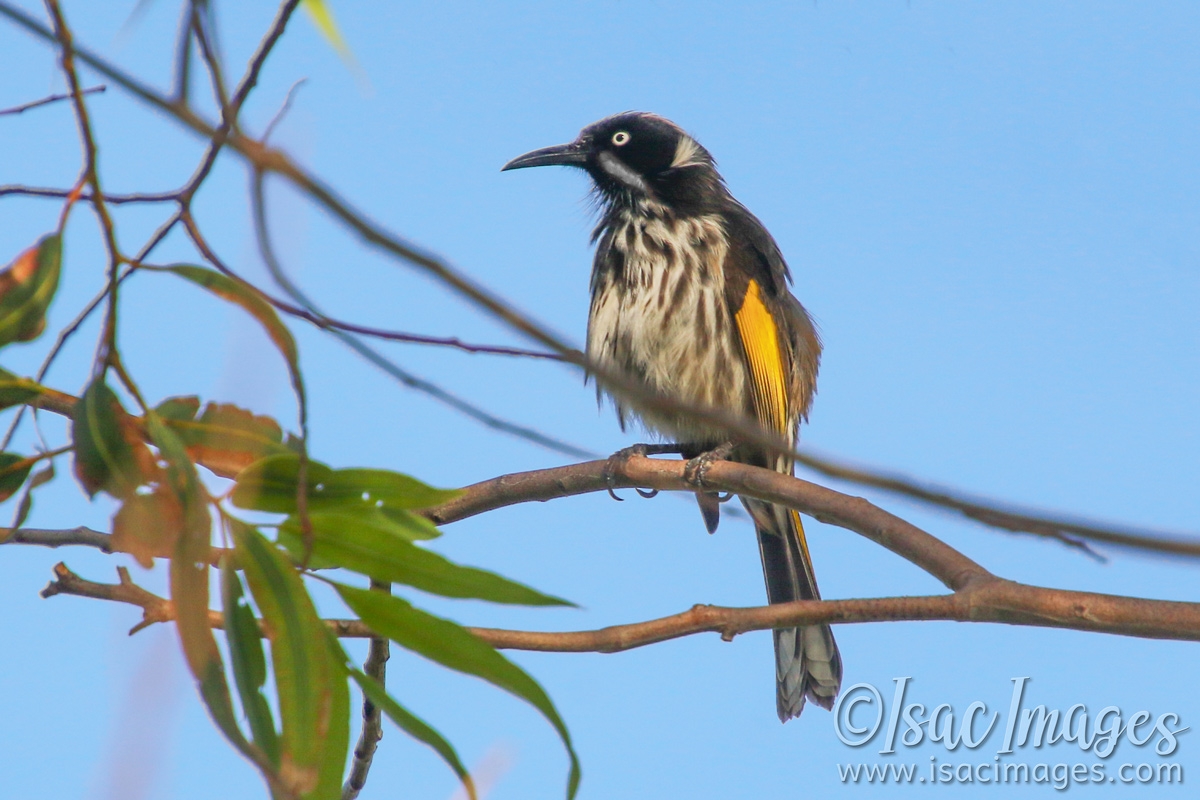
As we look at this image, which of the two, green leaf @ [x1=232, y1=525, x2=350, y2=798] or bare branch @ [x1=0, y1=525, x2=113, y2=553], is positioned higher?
bare branch @ [x1=0, y1=525, x2=113, y2=553]

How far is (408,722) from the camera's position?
1866 mm

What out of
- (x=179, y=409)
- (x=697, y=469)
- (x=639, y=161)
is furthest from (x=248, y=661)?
(x=639, y=161)

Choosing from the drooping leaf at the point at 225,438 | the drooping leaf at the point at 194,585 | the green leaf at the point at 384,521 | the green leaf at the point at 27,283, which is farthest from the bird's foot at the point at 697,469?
the green leaf at the point at 27,283

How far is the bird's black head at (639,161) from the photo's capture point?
5.19m

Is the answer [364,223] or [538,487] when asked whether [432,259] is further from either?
[538,487]

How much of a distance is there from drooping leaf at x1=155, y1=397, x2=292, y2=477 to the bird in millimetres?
2599

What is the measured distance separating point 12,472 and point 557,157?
12.6 feet

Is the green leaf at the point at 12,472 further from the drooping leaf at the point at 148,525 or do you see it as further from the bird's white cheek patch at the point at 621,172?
the bird's white cheek patch at the point at 621,172

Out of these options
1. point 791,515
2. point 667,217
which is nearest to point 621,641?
point 791,515

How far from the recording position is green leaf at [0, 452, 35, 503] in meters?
1.88

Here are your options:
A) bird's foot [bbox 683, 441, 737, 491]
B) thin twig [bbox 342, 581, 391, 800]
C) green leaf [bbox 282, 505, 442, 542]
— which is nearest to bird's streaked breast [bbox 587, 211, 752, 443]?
bird's foot [bbox 683, 441, 737, 491]

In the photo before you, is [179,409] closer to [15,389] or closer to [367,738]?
[15,389]

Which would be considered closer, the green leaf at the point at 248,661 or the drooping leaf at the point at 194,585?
the drooping leaf at the point at 194,585

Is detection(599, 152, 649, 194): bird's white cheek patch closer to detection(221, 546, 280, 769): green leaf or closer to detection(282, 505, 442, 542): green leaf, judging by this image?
detection(282, 505, 442, 542): green leaf
